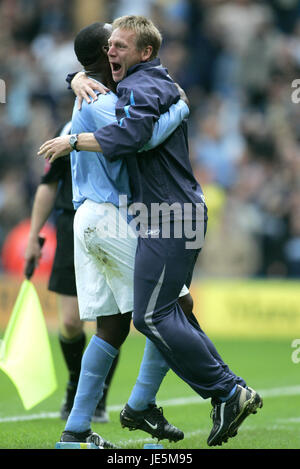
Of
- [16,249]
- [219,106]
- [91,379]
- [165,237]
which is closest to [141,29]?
[165,237]

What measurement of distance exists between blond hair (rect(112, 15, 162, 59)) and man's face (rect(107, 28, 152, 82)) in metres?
0.02

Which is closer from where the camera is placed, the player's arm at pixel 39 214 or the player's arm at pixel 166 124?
the player's arm at pixel 166 124

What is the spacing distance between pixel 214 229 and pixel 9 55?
5.66 metres

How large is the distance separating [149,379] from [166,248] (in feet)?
2.80

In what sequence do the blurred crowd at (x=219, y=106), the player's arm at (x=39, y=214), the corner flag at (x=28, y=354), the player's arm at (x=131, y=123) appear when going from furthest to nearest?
the blurred crowd at (x=219, y=106) < the player's arm at (x=39, y=214) < the corner flag at (x=28, y=354) < the player's arm at (x=131, y=123)

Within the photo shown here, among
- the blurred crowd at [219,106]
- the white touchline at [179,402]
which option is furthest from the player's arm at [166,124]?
the blurred crowd at [219,106]

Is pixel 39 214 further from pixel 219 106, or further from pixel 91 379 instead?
pixel 219 106

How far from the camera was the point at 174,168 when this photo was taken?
496 centimetres

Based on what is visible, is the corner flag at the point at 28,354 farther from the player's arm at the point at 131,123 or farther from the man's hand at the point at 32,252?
the player's arm at the point at 131,123

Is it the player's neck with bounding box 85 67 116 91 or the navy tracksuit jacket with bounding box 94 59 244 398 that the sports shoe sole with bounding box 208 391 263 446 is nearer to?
the navy tracksuit jacket with bounding box 94 59 244 398

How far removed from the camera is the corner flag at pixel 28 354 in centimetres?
576

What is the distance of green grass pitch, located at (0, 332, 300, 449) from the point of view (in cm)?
559

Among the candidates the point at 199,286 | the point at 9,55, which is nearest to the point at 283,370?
the point at 199,286

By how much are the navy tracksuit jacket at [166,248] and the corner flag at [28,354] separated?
46.9 inches
